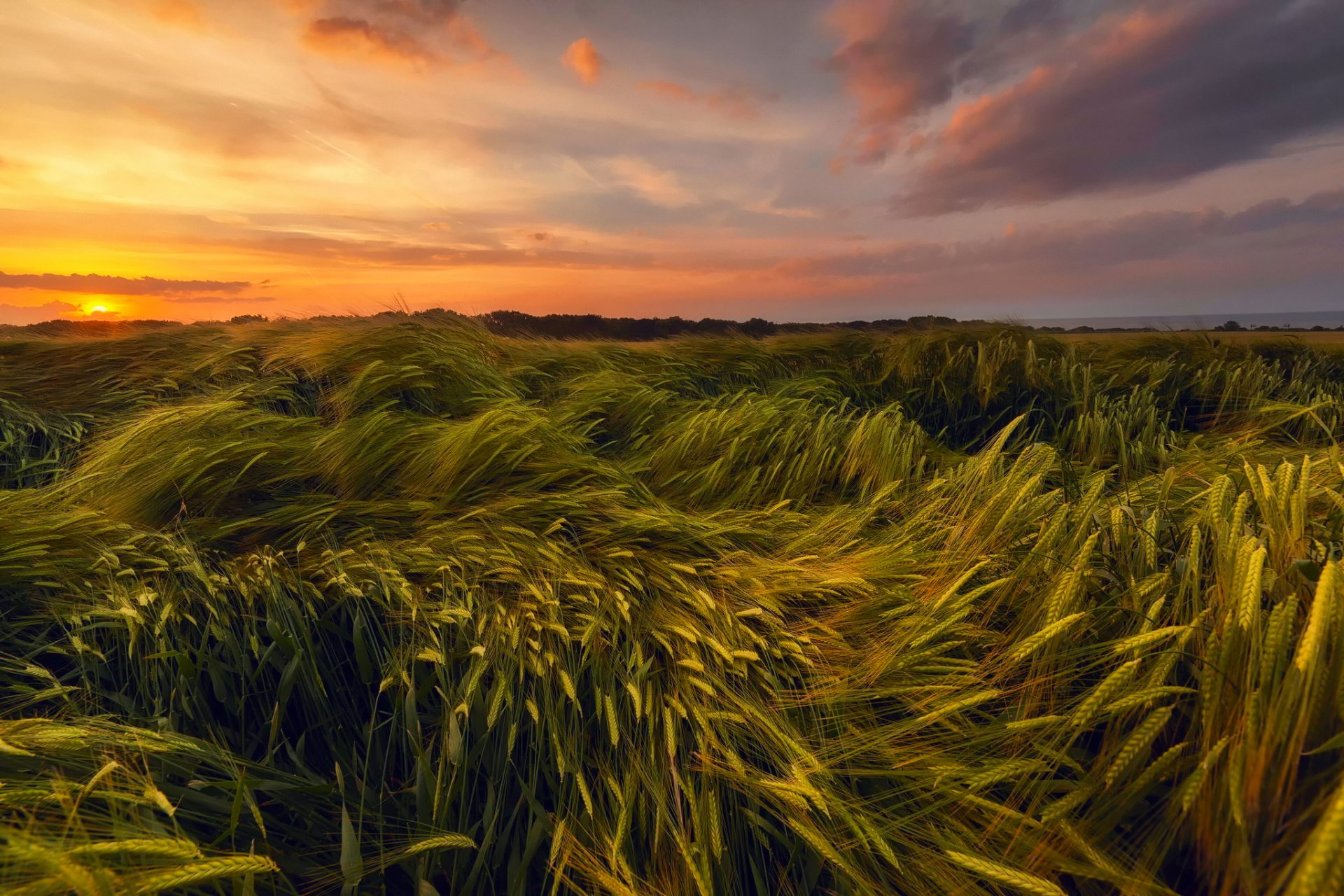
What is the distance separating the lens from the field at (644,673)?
81 centimetres

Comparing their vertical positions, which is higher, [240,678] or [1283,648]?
[1283,648]

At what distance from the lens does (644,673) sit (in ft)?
4.14

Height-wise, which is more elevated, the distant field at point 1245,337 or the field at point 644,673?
the distant field at point 1245,337

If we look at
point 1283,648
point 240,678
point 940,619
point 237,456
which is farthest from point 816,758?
point 237,456

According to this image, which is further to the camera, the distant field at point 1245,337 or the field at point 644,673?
the distant field at point 1245,337

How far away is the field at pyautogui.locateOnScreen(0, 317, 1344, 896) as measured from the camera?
810mm

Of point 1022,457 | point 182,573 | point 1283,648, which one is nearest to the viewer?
point 1283,648

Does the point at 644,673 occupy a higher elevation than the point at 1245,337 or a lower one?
lower

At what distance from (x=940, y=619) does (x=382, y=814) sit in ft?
3.77

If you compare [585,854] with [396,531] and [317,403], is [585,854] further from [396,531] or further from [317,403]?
[317,403]

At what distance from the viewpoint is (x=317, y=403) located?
3576mm

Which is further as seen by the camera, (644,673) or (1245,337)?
(1245,337)

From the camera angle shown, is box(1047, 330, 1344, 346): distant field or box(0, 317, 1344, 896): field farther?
box(1047, 330, 1344, 346): distant field

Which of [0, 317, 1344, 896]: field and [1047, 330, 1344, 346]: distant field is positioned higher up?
[1047, 330, 1344, 346]: distant field
